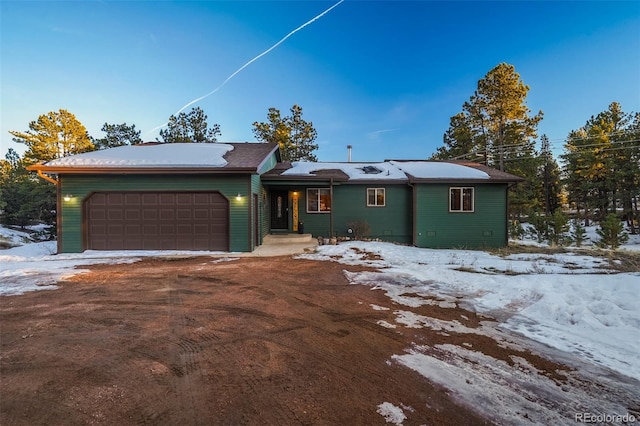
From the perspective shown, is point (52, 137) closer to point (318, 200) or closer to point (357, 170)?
point (318, 200)

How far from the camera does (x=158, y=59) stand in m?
14.0

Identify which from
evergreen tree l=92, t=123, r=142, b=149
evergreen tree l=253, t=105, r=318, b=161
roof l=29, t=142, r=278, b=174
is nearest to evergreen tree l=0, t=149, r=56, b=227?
evergreen tree l=92, t=123, r=142, b=149

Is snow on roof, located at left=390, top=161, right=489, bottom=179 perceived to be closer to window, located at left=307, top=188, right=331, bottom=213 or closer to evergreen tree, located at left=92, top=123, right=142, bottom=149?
window, located at left=307, top=188, right=331, bottom=213

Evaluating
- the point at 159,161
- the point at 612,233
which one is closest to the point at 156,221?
the point at 159,161

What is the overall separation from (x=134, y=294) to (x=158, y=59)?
532 inches

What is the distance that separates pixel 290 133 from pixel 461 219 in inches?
688

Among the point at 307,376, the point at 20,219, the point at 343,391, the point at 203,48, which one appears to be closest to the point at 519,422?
the point at 343,391

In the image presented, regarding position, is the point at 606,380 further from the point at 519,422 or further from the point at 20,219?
the point at 20,219

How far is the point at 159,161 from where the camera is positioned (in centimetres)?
1012

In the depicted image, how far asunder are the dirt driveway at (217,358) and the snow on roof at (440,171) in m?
9.22

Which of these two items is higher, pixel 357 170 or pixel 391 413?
pixel 357 170

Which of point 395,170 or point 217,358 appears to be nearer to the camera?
point 217,358

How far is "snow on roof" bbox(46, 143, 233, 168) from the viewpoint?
32.2 feet

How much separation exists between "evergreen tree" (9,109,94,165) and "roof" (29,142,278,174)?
1163cm
